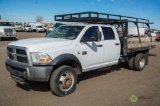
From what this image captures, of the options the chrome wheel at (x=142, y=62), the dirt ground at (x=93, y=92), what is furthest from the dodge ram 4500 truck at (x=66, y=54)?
the chrome wheel at (x=142, y=62)

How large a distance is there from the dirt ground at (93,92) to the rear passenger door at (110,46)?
725mm

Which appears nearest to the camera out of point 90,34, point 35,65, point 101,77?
point 35,65

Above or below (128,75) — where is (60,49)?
above

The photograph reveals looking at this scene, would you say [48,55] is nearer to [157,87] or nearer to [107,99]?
[107,99]

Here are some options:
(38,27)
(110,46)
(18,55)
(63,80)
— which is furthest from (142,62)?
(38,27)

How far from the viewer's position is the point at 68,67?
488cm

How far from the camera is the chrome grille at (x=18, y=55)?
4.47m

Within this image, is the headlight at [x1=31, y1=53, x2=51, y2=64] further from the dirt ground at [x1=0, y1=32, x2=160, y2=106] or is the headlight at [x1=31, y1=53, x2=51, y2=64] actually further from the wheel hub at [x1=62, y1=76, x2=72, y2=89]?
the dirt ground at [x1=0, y1=32, x2=160, y2=106]

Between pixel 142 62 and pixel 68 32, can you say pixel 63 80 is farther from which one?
pixel 142 62

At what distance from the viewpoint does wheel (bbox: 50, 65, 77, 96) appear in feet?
15.2

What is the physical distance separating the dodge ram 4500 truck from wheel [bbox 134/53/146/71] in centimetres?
108

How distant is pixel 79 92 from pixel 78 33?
1.79 meters

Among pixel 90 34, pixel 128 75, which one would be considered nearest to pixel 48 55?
pixel 90 34

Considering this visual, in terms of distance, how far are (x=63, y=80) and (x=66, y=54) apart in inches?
28.5
